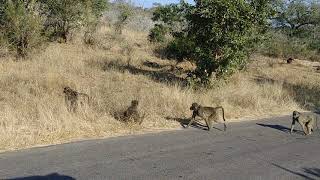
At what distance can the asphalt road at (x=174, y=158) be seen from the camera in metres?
7.68

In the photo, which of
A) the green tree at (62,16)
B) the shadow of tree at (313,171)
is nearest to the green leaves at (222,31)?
the shadow of tree at (313,171)

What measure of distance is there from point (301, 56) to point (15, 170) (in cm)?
3208

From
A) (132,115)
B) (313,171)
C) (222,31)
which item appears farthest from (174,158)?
(222,31)

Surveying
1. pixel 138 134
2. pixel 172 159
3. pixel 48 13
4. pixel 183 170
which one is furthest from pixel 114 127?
pixel 48 13

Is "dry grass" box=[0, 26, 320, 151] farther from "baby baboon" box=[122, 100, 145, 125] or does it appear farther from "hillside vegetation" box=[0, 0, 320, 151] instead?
"baby baboon" box=[122, 100, 145, 125]

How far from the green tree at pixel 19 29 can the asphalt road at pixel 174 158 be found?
1116cm

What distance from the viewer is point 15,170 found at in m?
7.54

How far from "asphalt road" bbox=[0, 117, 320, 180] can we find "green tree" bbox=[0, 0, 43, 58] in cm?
1116

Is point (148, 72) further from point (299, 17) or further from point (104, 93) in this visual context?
point (299, 17)

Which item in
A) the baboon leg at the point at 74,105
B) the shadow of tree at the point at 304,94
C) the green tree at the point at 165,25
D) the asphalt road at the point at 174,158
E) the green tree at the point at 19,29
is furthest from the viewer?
the green tree at the point at 165,25

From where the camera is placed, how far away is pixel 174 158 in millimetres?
8766

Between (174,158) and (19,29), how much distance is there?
13.5m

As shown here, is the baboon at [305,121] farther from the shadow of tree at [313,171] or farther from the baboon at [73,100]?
the baboon at [73,100]

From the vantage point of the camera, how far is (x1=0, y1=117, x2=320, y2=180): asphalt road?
768cm
